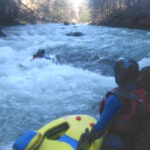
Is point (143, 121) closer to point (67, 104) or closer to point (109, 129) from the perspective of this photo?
point (109, 129)

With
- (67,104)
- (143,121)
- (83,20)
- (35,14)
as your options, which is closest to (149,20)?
(67,104)

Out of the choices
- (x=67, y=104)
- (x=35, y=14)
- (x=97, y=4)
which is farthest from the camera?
(x=97, y=4)

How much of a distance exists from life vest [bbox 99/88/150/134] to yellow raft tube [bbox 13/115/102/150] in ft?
1.13

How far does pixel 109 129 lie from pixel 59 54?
719cm

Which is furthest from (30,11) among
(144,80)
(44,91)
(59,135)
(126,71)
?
(126,71)

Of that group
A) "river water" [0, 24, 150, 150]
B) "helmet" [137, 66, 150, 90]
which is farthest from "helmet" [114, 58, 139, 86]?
"river water" [0, 24, 150, 150]

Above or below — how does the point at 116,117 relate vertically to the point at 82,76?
above

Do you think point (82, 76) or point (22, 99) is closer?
point (22, 99)

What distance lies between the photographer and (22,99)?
13.9ft

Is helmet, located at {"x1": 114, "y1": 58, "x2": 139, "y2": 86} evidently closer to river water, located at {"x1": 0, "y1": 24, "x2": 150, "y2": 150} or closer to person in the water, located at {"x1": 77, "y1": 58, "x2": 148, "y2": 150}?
person in the water, located at {"x1": 77, "y1": 58, "x2": 148, "y2": 150}

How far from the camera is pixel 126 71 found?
147 cm

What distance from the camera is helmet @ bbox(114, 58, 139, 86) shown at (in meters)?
1.47

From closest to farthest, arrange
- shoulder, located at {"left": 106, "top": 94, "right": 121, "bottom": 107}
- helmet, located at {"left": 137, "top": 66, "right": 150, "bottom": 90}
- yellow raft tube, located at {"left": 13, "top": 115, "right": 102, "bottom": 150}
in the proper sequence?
shoulder, located at {"left": 106, "top": 94, "right": 121, "bottom": 107}, yellow raft tube, located at {"left": 13, "top": 115, "right": 102, "bottom": 150}, helmet, located at {"left": 137, "top": 66, "right": 150, "bottom": 90}

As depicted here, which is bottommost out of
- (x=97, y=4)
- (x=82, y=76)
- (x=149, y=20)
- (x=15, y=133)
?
(x=15, y=133)
